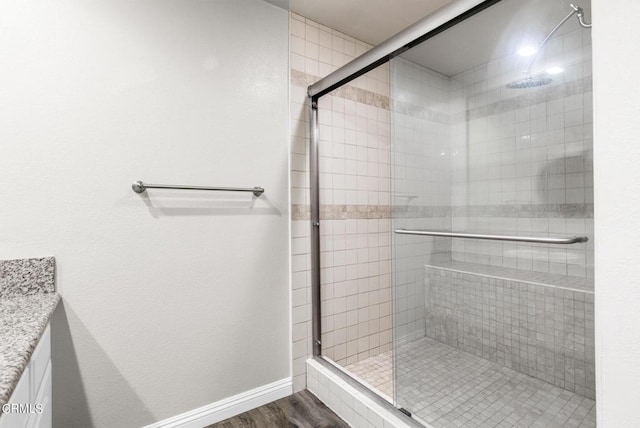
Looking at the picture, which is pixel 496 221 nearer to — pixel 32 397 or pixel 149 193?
pixel 149 193

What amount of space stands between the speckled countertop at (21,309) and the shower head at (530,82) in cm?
180

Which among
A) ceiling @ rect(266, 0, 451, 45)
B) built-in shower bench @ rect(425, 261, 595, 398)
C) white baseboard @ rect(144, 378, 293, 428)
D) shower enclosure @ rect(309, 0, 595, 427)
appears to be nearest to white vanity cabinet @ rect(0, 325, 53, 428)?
white baseboard @ rect(144, 378, 293, 428)

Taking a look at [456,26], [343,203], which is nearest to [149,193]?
[343,203]

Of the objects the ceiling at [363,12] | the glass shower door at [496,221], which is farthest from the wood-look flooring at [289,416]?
the ceiling at [363,12]

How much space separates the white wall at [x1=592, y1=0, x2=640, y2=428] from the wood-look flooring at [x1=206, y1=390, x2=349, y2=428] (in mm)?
1214

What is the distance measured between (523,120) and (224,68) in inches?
56.4

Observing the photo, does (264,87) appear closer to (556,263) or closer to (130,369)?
(130,369)

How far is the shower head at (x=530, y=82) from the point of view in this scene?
128 centimetres

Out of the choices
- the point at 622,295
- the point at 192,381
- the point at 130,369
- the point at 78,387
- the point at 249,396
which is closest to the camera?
the point at 622,295

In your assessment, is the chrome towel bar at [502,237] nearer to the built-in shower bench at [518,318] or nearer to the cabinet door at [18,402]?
the built-in shower bench at [518,318]

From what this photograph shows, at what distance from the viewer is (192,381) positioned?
5.09ft

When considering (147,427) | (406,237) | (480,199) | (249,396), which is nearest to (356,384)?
(249,396)

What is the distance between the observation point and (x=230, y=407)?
1643 mm

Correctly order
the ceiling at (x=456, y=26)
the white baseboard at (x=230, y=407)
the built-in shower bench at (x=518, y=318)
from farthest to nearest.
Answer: the white baseboard at (x=230, y=407) → the built-in shower bench at (x=518, y=318) → the ceiling at (x=456, y=26)
